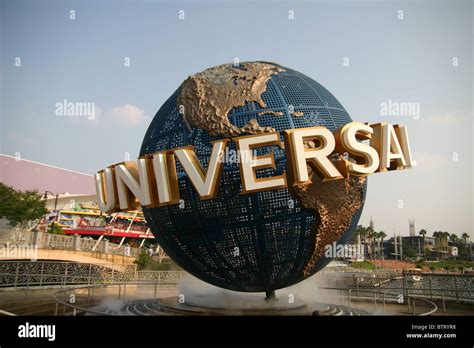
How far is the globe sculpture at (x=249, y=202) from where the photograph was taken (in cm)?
773

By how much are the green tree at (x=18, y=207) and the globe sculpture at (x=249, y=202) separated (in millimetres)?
22362

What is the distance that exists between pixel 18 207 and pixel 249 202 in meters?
24.9

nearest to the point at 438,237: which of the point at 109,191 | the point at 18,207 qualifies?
the point at 18,207

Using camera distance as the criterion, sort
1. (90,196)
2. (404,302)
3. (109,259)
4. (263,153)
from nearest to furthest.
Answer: (263,153) < (404,302) < (109,259) < (90,196)

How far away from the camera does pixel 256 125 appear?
7.85 metres

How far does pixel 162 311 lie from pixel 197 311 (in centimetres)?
91

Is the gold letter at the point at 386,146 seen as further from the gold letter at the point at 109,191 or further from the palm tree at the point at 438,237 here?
the palm tree at the point at 438,237

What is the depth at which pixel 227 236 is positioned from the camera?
25.8 ft

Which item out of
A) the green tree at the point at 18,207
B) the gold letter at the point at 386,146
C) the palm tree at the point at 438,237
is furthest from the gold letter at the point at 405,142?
the palm tree at the point at 438,237

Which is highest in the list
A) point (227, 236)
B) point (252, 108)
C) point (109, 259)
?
point (252, 108)

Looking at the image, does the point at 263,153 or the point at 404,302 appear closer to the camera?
the point at 263,153

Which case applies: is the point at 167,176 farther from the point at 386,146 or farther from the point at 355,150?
the point at 386,146
